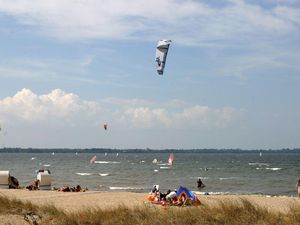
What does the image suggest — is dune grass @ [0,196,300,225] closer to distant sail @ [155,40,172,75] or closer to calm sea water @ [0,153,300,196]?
distant sail @ [155,40,172,75]

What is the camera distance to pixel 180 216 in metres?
9.66

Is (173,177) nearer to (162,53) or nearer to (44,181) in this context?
(44,181)

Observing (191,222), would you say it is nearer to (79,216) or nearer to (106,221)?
(106,221)

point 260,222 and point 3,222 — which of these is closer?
point 260,222

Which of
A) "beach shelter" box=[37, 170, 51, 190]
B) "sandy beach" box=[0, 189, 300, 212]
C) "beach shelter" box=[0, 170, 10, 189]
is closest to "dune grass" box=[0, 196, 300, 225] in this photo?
"sandy beach" box=[0, 189, 300, 212]

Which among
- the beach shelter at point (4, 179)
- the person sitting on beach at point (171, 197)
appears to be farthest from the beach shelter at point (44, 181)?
the person sitting on beach at point (171, 197)

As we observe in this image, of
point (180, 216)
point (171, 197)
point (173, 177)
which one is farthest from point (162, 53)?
point (173, 177)

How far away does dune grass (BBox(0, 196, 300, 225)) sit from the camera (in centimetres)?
936

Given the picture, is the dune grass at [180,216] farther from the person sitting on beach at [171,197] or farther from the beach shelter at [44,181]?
the beach shelter at [44,181]

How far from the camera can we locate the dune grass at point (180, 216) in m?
9.36

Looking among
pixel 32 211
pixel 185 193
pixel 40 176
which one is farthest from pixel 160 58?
pixel 40 176

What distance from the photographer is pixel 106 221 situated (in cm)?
974

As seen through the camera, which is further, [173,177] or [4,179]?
[173,177]

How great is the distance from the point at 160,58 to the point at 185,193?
4024 millimetres
